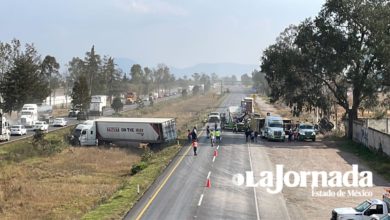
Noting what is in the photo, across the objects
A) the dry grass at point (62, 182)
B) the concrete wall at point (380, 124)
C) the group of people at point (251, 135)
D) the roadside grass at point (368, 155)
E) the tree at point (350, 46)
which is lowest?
the dry grass at point (62, 182)

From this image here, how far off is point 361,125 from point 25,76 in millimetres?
55827

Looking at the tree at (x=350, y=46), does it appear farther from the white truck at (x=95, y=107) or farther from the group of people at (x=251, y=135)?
the white truck at (x=95, y=107)

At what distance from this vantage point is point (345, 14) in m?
59.9

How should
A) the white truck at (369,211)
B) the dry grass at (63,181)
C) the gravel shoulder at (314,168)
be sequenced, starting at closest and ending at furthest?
the white truck at (369,211) → the gravel shoulder at (314,168) → the dry grass at (63,181)

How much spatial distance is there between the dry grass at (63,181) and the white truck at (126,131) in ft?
7.80

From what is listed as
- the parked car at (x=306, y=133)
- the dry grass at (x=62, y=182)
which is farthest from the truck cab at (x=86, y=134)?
the parked car at (x=306, y=133)

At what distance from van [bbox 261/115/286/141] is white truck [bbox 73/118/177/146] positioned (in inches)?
448

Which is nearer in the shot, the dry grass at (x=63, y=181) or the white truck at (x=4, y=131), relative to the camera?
the dry grass at (x=63, y=181)

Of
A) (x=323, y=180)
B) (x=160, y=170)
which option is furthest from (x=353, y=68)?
(x=160, y=170)

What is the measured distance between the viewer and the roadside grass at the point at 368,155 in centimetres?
4072

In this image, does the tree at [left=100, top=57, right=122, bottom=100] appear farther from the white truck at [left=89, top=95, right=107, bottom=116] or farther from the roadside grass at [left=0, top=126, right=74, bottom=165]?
the roadside grass at [left=0, top=126, right=74, bottom=165]

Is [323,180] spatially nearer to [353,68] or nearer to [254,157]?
[254,157]

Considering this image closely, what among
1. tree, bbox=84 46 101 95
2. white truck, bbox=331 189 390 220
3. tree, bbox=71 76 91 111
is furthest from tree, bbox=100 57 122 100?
white truck, bbox=331 189 390 220

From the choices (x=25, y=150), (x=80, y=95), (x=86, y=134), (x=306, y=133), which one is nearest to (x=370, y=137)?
(x=306, y=133)
